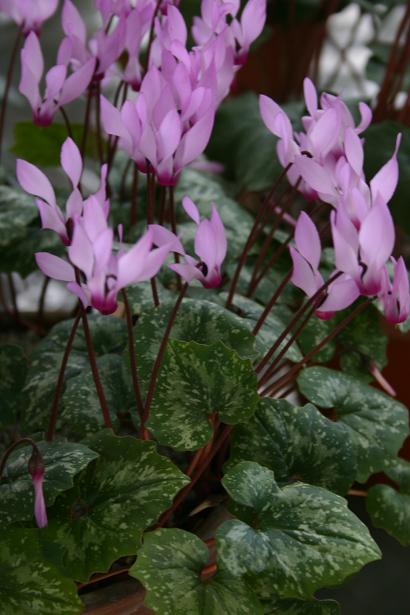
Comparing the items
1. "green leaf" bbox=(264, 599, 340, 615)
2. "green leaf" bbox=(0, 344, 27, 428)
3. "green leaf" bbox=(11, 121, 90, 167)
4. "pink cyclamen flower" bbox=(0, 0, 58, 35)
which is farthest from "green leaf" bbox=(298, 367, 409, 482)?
"green leaf" bbox=(11, 121, 90, 167)

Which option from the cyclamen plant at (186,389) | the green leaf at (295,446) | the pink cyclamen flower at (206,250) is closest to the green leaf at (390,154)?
the cyclamen plant at (186,389)

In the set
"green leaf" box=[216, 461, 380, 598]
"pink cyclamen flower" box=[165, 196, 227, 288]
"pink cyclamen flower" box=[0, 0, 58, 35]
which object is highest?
"pink cyclamen flower" box=[0, 0, 58, 35]

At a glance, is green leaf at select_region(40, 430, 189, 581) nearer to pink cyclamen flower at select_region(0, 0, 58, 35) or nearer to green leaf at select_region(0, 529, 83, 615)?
green leaf at select_region(0, 529, 83, 615)

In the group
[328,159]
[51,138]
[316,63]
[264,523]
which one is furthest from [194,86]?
[316,63]

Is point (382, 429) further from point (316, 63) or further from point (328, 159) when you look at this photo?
point (316, 63)

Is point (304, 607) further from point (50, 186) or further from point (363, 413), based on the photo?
point (50, 186)

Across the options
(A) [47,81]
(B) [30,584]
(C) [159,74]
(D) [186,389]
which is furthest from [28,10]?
(B) [30,584]
